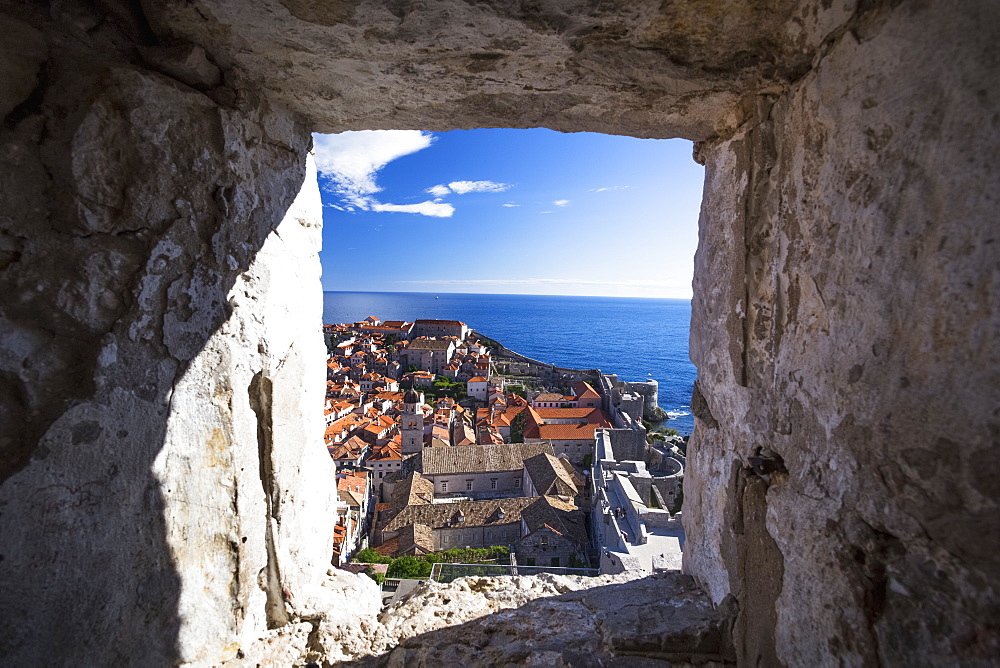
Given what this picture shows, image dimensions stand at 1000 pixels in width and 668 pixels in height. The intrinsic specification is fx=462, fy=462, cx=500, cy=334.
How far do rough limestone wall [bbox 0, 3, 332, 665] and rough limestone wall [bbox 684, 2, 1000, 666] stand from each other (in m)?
2.04

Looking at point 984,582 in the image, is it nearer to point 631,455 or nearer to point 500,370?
point 631,455

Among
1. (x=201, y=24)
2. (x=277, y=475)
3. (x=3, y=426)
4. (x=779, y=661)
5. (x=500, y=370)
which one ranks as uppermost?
(x=201, y=24)

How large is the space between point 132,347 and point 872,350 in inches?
91.2

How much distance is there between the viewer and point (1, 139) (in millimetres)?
1391

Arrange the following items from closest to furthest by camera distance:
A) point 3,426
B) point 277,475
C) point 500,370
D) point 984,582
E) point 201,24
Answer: point 984,582
point 3,426
point 201,24
point 277,475
point 500,370

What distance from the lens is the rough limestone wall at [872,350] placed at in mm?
1020

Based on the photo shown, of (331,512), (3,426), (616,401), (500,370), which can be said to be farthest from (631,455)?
(500,370)

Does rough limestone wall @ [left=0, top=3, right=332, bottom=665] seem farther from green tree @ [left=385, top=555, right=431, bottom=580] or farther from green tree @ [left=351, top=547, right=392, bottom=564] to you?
green tree @ [left=351, top=547, right=392, bottom=564]

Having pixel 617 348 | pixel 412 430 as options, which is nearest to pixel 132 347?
pixel 412 430

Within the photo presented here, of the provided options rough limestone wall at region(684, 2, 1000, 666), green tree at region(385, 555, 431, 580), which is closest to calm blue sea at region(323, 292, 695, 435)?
green tree at region(385, 555, 431, 580)

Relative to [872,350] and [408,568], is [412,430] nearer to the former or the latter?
[408,568]

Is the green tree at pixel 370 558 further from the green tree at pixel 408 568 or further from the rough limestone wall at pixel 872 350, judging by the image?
the rough limestone wall at pixel 872 350

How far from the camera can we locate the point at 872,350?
Result: 1.26m

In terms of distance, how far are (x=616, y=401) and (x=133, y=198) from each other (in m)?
38.1
